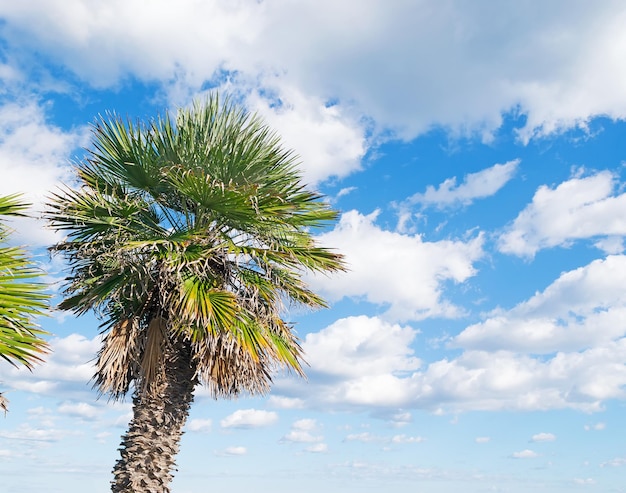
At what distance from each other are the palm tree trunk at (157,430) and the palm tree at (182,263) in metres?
0.02

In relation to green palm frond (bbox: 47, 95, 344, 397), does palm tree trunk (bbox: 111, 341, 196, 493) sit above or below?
below

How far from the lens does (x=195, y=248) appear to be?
35.2 ft

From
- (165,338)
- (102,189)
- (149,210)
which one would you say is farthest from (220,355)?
(102,189)

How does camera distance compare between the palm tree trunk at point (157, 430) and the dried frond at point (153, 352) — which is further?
the dried frond at point (153, 352)

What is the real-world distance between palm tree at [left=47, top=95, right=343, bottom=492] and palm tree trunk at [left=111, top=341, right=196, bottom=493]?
0.02 m

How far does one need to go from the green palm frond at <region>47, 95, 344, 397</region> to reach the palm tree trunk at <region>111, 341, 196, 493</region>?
9.1 inches

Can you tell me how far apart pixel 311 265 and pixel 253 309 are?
4.32 feet

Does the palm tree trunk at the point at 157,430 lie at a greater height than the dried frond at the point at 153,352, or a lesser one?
lesser

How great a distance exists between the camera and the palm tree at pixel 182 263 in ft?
33.6

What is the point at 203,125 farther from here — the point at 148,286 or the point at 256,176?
the point at 148,286

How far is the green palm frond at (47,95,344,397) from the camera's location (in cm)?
1042

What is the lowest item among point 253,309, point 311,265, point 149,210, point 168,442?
Result: point 168,442

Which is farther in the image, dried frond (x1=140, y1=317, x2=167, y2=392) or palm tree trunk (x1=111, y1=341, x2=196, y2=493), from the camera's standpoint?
dried frond (x1=140, y1=317, x2=167, y2=392)

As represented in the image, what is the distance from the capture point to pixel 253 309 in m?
11.0
